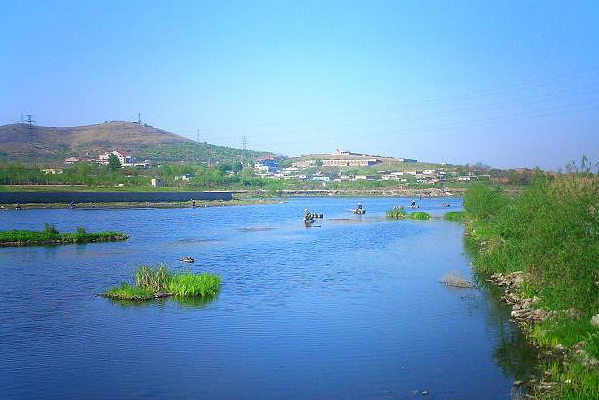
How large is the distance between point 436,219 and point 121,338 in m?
57.8

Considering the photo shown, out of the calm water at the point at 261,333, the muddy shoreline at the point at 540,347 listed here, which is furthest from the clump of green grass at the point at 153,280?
the muddy shoreline at the point at 540,347

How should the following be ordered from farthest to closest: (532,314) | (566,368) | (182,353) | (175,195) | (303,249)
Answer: (175,195)
(303,249)
(532,314)
(182,353)
(566,368)

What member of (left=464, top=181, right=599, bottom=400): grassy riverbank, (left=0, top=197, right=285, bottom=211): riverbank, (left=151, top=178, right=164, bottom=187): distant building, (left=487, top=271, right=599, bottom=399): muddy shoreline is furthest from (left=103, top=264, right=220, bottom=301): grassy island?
(left=151, top=178, right=164, bottom=187): distant building

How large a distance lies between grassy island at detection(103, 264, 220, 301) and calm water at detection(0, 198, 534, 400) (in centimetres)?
76

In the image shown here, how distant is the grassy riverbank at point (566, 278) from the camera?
47.3 ft

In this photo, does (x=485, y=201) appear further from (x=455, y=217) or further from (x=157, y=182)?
(x=157, y=182)

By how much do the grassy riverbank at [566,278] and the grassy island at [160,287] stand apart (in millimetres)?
12331

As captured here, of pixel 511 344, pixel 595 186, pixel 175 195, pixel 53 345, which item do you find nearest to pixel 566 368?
pixel 511 344

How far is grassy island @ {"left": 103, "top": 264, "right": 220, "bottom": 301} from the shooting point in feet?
82.4

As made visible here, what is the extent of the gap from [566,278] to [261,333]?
30.0 ft

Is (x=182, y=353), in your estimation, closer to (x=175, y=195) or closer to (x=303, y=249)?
(x=303, y=249)

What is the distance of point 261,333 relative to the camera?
67.5ft

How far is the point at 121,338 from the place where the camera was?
19.7m

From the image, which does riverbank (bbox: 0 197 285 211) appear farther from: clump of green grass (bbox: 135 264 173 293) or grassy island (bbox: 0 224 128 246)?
clump of green grass (bbox: 135 264 173 293)
